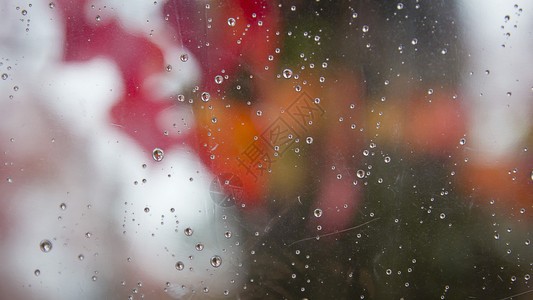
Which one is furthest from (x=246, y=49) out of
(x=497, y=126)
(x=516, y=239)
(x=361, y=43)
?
(x=516, y=239)

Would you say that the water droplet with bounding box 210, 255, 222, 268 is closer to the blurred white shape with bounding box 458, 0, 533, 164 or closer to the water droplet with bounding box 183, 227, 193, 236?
the water droplet with bounding box 183, 227, 193, 236

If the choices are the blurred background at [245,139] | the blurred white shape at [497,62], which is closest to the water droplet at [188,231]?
the blurred background at [245,139]

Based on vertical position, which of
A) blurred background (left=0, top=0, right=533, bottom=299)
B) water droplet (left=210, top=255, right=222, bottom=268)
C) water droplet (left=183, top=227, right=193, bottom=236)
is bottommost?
water droplet (left=210, top=255, right=222, bottom=268)

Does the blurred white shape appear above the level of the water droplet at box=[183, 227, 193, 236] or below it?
above

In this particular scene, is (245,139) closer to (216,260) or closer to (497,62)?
(216,260)

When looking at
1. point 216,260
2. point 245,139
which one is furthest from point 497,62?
point 216,260

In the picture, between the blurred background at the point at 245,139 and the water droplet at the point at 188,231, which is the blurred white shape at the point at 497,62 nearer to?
the blurred background at the point at 245,139

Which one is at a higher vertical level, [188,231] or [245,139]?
[245,139]

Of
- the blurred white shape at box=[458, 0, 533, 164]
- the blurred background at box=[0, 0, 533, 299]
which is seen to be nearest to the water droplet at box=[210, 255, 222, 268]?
the blurred background at box=[0, 0, 533, 299]

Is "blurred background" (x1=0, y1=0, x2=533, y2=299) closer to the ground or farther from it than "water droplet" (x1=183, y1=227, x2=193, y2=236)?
farther from it
